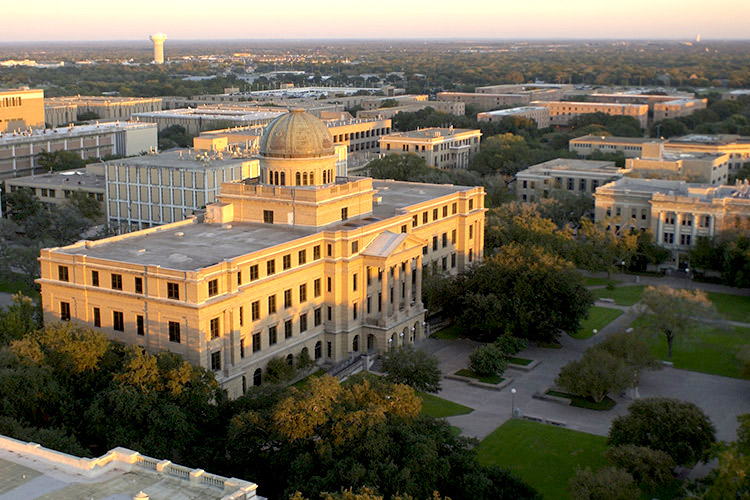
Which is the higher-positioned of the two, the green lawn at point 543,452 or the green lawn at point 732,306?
the green lawn at point 732,306

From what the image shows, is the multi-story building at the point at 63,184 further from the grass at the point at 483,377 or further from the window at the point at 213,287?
the grass at the point at 483,377

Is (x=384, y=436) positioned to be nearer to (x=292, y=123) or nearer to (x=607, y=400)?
(x=607, y=400)

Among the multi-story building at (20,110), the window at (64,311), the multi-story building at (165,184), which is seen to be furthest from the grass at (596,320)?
the multi-story building at (20,110)

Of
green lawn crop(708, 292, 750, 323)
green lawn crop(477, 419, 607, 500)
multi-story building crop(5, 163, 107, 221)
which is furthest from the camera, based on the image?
multi-story building crop(5, 163, 107, 221)

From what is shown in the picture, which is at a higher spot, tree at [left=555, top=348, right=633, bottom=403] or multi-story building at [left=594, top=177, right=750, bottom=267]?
multi-story building at [left=594, top=177, right=750, bottom=267]

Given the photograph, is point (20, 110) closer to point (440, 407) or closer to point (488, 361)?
point (488, 361)

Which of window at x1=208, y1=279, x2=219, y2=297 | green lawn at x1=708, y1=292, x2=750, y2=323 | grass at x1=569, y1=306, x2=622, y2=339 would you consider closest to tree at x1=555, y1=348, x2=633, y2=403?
grass at x1=569, y1=306, x2=622, y2=339

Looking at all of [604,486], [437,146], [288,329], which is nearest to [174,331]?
[288,329]

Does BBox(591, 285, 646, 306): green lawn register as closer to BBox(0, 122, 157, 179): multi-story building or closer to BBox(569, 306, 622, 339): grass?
BBox(569, 306, 622, 339): grass
